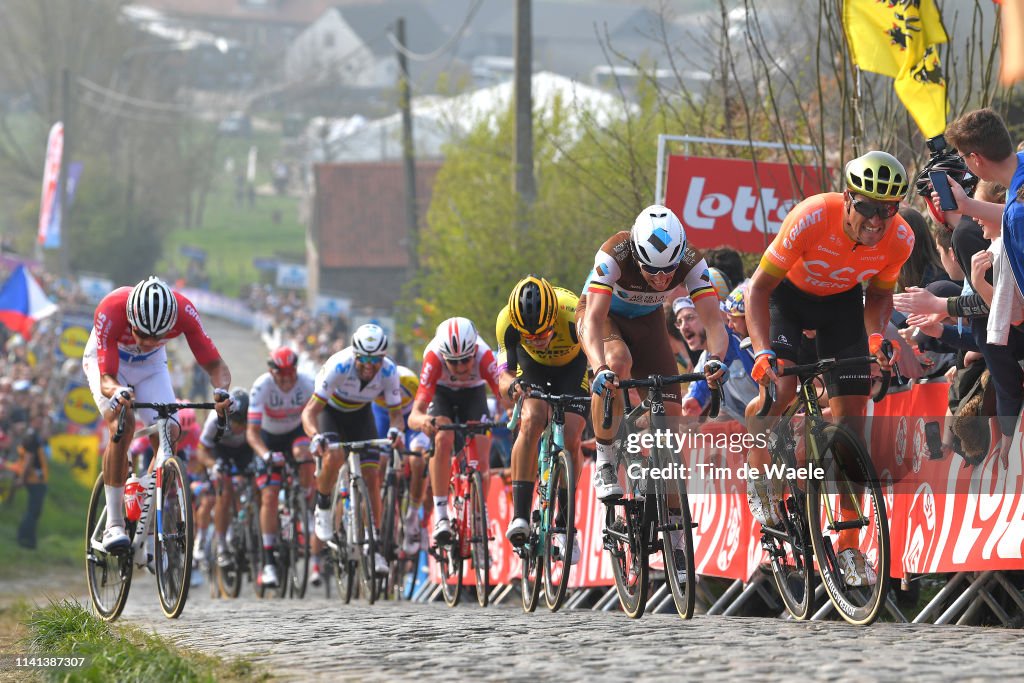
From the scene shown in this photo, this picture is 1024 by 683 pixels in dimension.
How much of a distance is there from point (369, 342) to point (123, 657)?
6.54 metres

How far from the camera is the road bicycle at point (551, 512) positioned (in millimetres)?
9250

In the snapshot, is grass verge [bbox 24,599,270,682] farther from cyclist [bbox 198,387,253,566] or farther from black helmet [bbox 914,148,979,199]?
cyclist [bbox 198,387,253,566]

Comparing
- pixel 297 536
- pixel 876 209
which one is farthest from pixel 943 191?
pixel 297 536

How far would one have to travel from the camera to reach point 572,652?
264 inches

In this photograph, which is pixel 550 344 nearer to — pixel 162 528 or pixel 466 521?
pixel 466 521

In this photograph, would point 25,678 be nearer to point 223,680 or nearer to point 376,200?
point 223,680

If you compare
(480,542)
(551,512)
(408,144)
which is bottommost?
(480,542)

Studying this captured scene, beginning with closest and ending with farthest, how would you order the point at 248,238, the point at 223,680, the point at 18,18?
the point at 223,680, the point at 18,18, the point at 248,238

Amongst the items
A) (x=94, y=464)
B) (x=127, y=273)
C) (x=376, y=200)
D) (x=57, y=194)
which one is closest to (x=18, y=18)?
(x=127, y=273)

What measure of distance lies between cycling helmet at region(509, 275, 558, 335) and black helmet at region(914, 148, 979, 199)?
7.88 ft

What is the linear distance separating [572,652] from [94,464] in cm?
2195

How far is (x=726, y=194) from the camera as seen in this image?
14.9 meters

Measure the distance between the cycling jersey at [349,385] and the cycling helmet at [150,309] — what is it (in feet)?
11.5

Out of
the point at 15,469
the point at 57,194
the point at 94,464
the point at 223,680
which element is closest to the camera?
the point at 223,680
